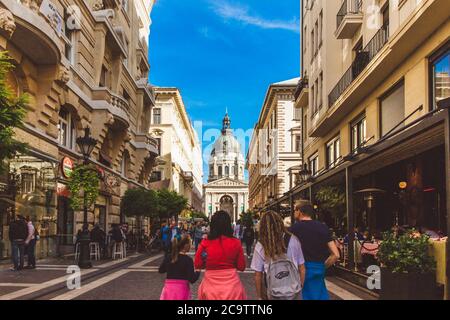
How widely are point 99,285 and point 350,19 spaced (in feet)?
46.7

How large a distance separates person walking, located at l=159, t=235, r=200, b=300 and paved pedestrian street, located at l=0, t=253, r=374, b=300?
4.50 metres

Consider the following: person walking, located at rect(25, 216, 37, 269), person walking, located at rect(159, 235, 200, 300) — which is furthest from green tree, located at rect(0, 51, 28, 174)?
person walking, located at rect(25, 216, 37, 269)

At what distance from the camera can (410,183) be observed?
17.7 metres

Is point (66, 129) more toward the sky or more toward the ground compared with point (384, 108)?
more toward the ground

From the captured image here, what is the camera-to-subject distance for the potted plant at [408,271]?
9266 millimetres

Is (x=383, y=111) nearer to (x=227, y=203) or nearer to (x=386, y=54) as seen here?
(x=386, y=54)

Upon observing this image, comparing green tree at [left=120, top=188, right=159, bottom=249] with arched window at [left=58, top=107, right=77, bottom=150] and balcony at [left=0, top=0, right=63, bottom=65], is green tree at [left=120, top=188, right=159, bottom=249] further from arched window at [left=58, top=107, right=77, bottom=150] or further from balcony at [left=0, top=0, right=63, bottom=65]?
balcony at [left=0, top=0, right=63, bottom=65]

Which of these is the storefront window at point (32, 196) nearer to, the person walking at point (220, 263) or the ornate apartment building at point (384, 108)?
the ornate apartment building at point (384, 108)

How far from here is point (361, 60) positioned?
1998cm

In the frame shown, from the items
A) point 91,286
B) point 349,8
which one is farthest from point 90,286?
point 349,8

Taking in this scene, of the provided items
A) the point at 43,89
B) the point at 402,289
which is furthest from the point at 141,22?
the point at 402,289

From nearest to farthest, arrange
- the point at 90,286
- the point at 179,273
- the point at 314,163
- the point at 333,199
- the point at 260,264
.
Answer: the point at 260,264 → the point at 179,273 → the point at 90,286 → the point at 333,199 → the point at 314,163

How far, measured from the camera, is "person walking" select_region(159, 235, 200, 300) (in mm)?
6090

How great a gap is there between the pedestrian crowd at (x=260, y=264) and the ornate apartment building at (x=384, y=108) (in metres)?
3.33
